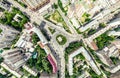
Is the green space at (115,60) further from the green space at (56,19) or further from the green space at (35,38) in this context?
the green space at (35,38)

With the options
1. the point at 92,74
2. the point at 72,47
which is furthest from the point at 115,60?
the point at 72,47

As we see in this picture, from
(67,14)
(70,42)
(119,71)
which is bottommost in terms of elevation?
(119,71)

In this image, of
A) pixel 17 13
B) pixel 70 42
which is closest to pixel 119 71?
pixel 70 42

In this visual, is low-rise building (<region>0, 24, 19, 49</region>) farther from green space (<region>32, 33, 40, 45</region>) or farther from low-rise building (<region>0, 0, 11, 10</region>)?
low-rise building (<region>0, 0, 11, 10</region>)

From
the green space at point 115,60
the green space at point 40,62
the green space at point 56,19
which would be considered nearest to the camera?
the green space at point 56,19

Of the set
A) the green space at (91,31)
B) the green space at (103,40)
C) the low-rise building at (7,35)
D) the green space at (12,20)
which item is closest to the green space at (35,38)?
the green space at (12,20)

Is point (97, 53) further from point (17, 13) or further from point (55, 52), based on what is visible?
point (17, 13)
